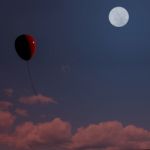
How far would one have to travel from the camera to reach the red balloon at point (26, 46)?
36.5 metres

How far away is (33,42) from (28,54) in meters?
1.01

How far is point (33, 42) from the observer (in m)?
A: 36.8

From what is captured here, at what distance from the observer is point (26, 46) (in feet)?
120

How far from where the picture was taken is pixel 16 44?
121ft

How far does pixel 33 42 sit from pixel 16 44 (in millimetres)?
1330

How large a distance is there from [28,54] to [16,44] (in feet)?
4.19

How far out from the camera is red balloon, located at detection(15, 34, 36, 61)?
36.5 meters

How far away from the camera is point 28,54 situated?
3666 centimetres
